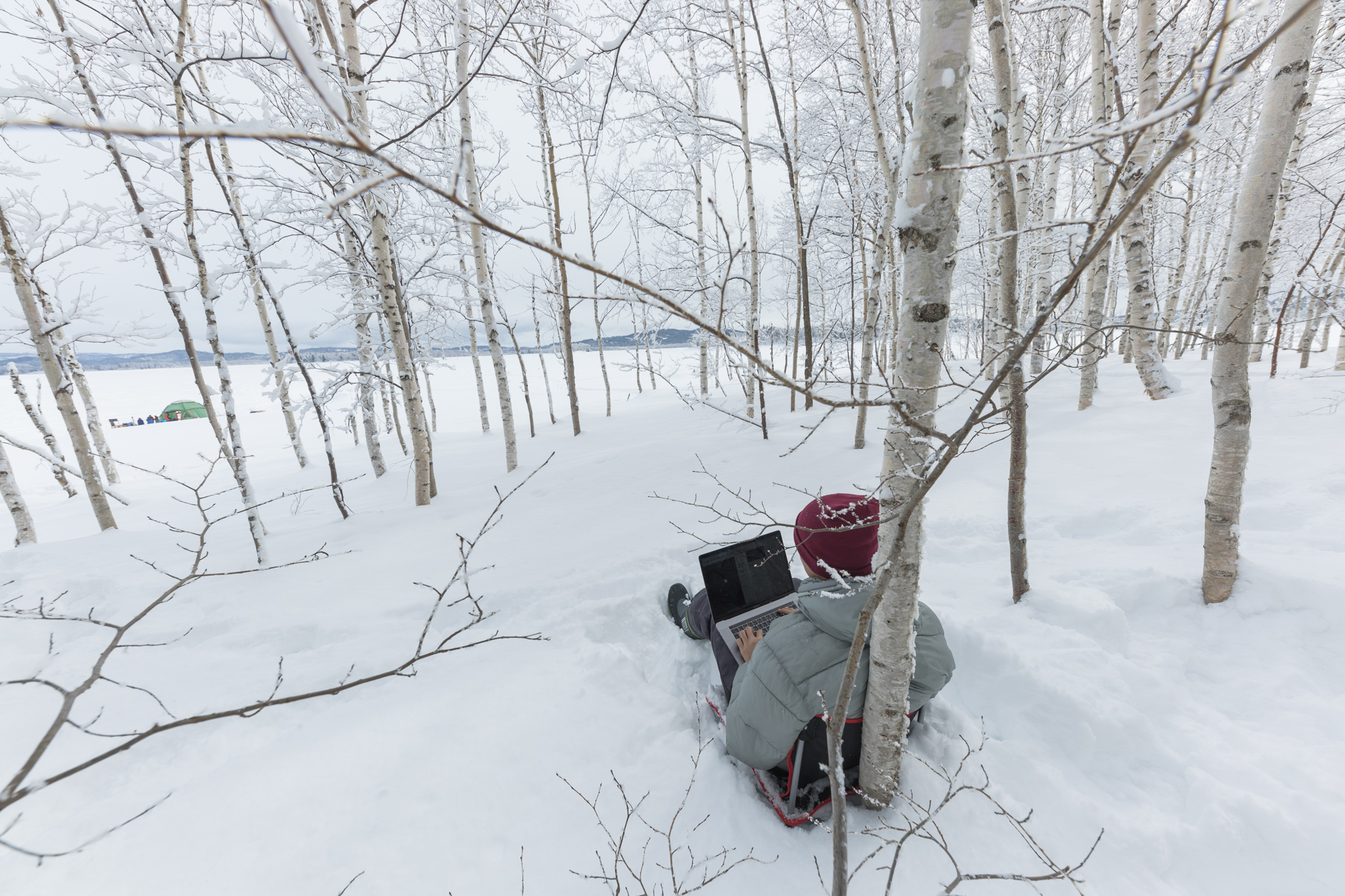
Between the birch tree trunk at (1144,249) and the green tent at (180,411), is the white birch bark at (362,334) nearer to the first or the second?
the birch tree trunk at (1144,249)

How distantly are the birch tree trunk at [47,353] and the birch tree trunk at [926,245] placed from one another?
25.8ft

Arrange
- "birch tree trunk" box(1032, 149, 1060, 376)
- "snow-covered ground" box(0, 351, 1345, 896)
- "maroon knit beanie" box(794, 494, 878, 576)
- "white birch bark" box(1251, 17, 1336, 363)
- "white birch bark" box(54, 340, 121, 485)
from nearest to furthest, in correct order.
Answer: "snow-covered ground" box(0, 351, 1345, 896), "maroon knit beanie" box(794, 494, 878, 576), "birch tree trunk" box(1032, 149, 1060, 376), "white birch bark" box(1251, 17, 1336, 363), "white birch bark" box(54, 340, 121, 485)

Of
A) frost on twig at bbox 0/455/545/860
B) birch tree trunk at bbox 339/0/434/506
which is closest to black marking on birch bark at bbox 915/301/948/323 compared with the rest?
frost on twig at bbox 0/455/545/860

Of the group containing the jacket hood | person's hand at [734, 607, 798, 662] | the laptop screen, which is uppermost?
the jacket hood

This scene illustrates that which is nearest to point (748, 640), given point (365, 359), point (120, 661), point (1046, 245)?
point (120, 661)

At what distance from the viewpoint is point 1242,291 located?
2.26 metres

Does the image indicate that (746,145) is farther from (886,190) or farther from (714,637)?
(714,637)

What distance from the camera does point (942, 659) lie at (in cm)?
203

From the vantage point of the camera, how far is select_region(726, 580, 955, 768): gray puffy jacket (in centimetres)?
187

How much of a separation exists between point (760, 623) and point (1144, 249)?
19.5 feet

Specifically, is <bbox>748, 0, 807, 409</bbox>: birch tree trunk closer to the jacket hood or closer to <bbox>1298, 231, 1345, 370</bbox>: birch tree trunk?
the jacket hood

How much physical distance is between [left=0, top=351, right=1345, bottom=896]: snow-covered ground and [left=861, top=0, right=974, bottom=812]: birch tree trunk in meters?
0.53

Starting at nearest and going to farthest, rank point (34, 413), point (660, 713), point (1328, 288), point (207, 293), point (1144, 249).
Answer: point (660, 713)
point (207, 293)
point (1144, 249)
point (1328, 288)
point (34, 413)

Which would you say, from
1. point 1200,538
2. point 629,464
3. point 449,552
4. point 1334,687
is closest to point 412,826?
point 449,552
